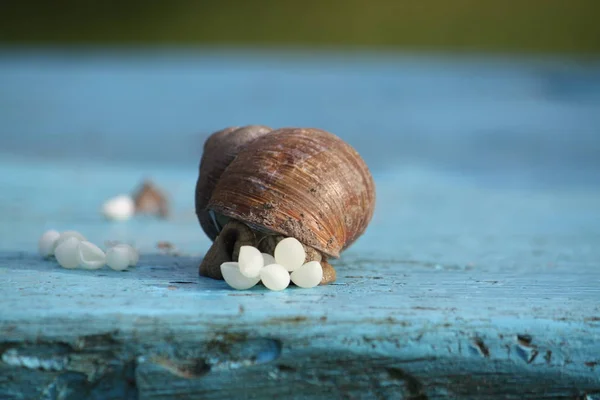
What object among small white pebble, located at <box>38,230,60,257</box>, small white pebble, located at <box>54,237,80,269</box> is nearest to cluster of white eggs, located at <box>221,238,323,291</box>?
small white pebble, located at <box>54,237,80,269</box>

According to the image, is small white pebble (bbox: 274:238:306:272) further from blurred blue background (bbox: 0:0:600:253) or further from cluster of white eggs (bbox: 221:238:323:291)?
blurred blue background (bbox: 0:0:600:253)

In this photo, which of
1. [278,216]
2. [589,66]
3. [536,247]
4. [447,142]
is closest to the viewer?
[278,216]

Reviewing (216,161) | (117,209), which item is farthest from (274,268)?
(117,209)

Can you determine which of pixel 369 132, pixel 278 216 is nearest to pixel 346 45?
pixel 369 132

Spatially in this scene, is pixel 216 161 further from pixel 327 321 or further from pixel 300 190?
pixel 327 321

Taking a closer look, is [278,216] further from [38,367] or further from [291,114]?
[291,114]

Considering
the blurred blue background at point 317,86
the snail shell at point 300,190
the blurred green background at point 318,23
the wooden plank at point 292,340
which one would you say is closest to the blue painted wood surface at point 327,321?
the wooden plank at point 292,340

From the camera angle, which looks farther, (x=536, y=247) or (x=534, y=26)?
(x=534, y=26)
